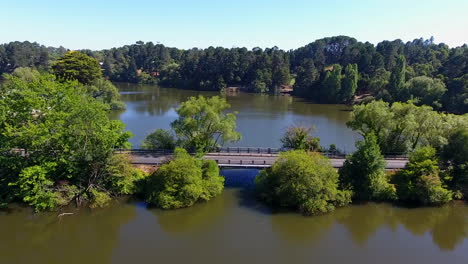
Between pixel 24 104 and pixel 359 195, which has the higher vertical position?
pixel 24 104

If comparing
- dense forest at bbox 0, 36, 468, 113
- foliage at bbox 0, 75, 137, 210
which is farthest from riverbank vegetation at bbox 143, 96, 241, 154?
dense forest at bbox 0, 36, 468, 113

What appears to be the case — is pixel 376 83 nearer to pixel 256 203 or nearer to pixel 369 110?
pixel 369 110

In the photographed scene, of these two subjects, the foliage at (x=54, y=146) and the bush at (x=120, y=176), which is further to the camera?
the bush at (x=120, y=176)

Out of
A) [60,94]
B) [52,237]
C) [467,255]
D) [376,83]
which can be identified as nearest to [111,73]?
[376,83]

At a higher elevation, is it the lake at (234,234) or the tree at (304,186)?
the tree at (304,186)

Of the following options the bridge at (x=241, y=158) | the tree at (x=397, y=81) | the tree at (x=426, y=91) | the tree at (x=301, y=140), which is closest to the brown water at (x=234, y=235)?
the bridge at (x=241, y=158)

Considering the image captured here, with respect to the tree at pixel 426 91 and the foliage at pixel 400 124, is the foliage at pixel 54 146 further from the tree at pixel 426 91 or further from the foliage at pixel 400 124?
the tree at pixel 426 91

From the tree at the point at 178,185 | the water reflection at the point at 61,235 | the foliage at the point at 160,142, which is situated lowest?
the water reflection at the point at 61,235

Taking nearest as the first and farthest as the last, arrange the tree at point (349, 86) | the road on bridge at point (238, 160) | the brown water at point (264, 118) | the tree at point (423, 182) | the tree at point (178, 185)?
the tree at point (178, 185), the tree at point (423, 182), the road on bridge at point (238, 160), the brown water at point (264, 118), the tree at point (349, 86)
